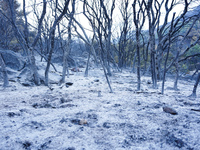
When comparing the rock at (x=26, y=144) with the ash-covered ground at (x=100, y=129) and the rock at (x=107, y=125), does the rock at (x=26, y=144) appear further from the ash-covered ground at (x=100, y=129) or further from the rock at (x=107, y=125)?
the rock at (x=107, y=125)

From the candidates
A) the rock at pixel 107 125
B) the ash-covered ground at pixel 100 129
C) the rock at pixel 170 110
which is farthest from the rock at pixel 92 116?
the rock at pixel 170 110

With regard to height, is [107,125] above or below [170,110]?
below

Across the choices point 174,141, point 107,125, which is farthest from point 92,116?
point 174,141

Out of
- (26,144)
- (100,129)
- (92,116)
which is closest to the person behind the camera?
(26,144)

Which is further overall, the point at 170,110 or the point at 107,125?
the point at 170,110

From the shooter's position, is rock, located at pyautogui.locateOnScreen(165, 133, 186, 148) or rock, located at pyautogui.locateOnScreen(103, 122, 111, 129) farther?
rock, located at pyautogui.locateOnScreen(103, 122, 111, 129)

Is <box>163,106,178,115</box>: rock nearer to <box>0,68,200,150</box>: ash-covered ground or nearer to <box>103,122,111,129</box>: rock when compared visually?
<box>0,68,200,150</box>: ash-covered ground

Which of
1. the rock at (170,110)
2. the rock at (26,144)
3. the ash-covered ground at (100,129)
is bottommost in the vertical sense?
the rock at (26,144)

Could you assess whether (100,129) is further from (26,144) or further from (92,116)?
(26,144)

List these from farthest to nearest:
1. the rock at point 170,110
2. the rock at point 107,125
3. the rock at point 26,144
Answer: the rock at point 170,110 < the rock at point 107,125 < the rock at point 26,144

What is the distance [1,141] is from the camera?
997 millimetres

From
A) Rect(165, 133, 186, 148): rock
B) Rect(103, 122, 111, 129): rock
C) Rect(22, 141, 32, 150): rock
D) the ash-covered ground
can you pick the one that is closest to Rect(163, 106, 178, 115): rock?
the ash-covered ground

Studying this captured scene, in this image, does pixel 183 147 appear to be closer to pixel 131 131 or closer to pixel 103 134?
pixel 131 131

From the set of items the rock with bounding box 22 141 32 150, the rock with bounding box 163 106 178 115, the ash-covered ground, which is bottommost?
the rock with bounding box 22 141 32 150
